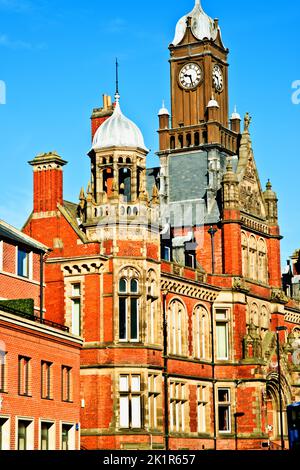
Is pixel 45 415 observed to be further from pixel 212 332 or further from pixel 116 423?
pixel 212 332

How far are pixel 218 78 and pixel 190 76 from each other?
251 centimetres

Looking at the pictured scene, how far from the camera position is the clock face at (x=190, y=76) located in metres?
95.1

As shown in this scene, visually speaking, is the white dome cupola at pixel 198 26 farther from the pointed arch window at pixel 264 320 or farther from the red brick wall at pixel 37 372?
the red brick wall at pixel 37 372

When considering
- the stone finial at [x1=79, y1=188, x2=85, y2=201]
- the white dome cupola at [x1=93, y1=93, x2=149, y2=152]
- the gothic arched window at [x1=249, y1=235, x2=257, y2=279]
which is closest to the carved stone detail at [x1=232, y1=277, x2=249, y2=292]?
the gothic arched window at [x1=249, y1=235, x2=257, y2=279]

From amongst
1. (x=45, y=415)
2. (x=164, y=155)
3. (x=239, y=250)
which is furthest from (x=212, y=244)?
(x=45, y=415)

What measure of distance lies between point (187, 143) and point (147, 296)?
23887mm

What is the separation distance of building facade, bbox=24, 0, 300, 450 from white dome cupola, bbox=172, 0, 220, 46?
0.11 m

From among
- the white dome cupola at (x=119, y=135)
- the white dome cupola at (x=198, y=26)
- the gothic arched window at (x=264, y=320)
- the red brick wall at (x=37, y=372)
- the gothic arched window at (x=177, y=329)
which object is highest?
the white dome cupola at (x=198, y=26)

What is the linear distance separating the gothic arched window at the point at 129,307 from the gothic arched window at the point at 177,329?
595 cm

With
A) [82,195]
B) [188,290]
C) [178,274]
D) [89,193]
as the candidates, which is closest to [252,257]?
[188,290]

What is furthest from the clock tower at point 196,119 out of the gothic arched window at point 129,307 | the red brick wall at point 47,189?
the gothic arched window at point 129,307

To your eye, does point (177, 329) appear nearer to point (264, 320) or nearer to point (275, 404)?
point (264, 320)

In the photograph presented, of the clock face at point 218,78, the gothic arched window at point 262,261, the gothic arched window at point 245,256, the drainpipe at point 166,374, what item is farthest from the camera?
the clock face at point 218,78

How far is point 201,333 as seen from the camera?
82312mm
